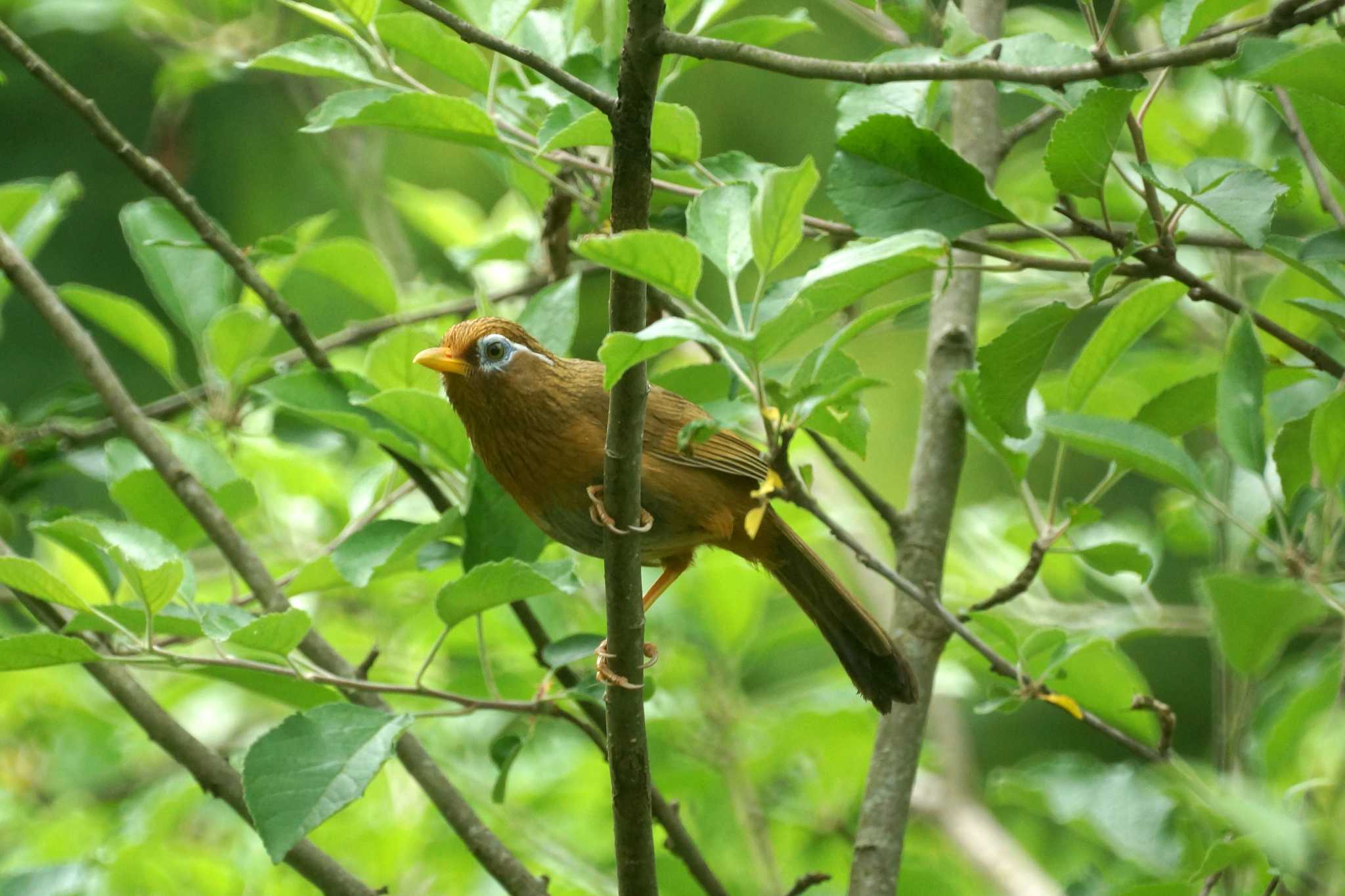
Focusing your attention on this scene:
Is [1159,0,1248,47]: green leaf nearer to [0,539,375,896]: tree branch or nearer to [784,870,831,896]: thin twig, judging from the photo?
[784,870,831,896]: thin twig

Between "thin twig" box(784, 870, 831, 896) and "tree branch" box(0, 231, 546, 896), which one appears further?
"thin twig" box(784, 870, 831, 896)

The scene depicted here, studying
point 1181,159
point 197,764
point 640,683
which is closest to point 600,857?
point 197,764

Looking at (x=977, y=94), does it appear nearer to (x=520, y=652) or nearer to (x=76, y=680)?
(x=520, y=652)

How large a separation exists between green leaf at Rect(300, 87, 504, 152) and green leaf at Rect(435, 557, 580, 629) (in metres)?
0.85

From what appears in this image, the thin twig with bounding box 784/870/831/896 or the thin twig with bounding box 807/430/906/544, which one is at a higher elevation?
the thin twig with bounding box 807/430/906/544

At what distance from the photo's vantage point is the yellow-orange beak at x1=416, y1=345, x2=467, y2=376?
3.29 meters

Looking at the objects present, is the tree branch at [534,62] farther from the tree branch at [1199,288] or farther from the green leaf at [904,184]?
the tree branch at [1199,288]

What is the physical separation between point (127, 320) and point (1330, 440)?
283cm

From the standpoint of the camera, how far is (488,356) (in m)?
3.36

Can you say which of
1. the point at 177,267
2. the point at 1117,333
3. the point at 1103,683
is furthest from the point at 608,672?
the point at 177,267

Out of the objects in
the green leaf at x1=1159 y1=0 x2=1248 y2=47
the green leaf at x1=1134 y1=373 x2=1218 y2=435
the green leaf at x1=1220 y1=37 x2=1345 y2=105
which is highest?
the green leaf at x1=1159 y1=0 x2=1248 y2=47

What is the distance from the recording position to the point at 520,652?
14.6ft

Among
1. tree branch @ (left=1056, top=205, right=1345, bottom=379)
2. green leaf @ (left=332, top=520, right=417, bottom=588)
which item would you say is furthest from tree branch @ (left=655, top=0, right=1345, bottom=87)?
green leaf @ (left=332, top=520, right=417, bottom=588)

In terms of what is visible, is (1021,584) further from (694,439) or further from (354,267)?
(354,267)
